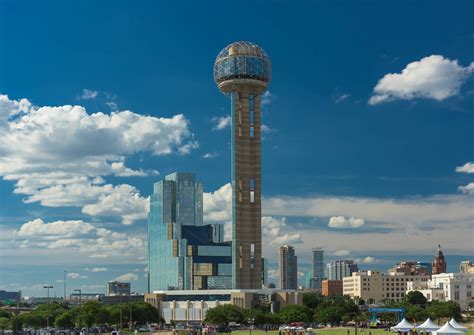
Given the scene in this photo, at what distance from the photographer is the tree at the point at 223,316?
166 m

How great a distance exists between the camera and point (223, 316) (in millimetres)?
167000

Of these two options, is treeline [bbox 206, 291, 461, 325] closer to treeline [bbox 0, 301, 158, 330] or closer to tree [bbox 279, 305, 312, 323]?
tree [bbox 279, 305, 312, 323]

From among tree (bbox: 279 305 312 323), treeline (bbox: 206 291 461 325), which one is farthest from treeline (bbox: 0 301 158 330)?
tree (bbox: 279 305 312 323)

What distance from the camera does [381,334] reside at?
12775 cm

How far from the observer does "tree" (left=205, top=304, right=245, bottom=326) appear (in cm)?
16625

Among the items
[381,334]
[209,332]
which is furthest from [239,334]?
[381,334]

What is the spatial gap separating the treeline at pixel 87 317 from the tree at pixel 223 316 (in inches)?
661

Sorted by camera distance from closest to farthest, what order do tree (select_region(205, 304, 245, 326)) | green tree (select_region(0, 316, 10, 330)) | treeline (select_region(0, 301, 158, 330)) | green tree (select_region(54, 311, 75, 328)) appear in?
treeline (select_region(0, 301, 158, 330)), green tree (select_region(54, 311, 75, 328)), tree (select_region(205, 304, 245, 326)), green tree (select_region(0, 316, 10, 330))

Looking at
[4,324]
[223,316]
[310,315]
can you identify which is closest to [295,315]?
[310,315]

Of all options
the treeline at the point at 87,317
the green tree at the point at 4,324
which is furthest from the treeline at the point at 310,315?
the green tree at the point at 4,324

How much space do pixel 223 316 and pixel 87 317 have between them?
90.5 ft

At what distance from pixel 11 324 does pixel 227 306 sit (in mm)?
45481

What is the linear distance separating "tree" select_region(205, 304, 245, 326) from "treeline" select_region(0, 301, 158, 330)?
661 inches

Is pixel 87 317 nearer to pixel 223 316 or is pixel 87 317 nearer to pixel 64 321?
pixel 64 321
